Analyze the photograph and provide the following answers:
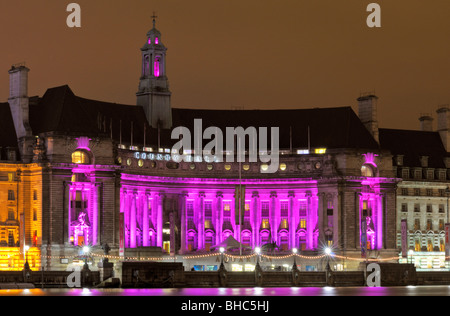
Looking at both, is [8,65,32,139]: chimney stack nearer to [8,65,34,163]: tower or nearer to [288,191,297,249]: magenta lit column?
[8,65,34,163]: tower

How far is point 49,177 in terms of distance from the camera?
17250 cm

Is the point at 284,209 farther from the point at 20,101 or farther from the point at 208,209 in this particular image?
the point at 20,101

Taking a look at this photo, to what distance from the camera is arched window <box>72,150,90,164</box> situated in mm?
176875

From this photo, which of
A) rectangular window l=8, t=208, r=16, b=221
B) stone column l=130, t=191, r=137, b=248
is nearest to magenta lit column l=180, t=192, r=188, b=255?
stone column l=130, t=191, r=137, b=248

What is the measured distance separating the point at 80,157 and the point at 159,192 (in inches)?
753

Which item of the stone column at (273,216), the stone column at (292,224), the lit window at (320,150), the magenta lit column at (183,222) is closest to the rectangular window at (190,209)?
the magenta lit column at (183,222)

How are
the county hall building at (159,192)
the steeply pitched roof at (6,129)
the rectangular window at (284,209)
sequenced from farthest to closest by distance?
the rectangular window at (284,209), the steeply pitched roof at (6,129), the county hall building at (159,192)

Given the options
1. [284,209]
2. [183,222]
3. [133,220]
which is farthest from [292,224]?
[133,220]

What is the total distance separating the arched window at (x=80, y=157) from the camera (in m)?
177

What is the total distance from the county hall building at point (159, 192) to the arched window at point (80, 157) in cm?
14

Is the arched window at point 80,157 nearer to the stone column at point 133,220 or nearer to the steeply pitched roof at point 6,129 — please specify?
the steeply pitched roof at point 6,129
